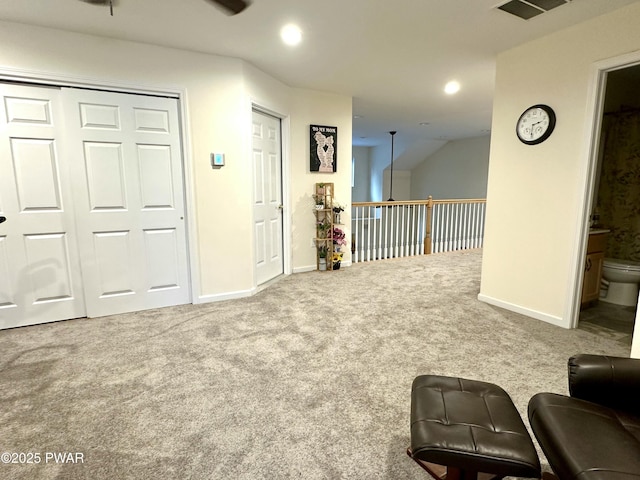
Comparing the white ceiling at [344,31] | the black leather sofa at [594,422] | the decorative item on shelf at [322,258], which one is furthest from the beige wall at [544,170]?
the decorative item on shelf at [322,258]

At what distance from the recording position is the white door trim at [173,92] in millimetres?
2656

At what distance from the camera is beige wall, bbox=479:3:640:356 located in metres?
2.59

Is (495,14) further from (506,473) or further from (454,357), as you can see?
(506,473)

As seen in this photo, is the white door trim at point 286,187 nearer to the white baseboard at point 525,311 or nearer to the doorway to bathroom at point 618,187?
the white baseboard at point 525,311

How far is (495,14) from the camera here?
2.43 meters

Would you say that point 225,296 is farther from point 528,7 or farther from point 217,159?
point 528,7

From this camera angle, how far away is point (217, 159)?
332cm

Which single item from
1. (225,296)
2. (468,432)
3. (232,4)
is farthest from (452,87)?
(468,432)

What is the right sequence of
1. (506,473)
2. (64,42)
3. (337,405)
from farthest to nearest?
(64,42), (337,405), (506,473)

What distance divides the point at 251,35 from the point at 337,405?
281 centimetres

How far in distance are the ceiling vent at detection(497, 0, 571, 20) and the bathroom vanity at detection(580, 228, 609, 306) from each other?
1892 millimetres

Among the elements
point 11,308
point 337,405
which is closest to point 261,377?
point 337,405

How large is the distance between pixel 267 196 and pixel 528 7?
2940mm

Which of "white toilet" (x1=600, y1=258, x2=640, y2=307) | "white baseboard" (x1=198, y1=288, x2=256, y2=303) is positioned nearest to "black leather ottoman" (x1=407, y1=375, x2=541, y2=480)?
"white baseboard" (x1=198, y1=288, x2=256, y2=303)
